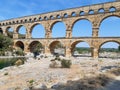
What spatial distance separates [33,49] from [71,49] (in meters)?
14.3

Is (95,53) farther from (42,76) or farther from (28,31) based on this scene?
(42,76)

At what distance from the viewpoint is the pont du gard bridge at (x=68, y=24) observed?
4188 centimetres

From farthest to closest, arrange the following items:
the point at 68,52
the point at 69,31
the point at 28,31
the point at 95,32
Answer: the point at 28,31, the point at 69,31, the point at 68,52, the point at 95,32

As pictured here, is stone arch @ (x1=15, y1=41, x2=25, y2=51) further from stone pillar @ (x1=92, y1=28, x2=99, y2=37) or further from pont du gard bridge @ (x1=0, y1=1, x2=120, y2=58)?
stone pillar @ (x1=92, y1=28, x2=99, y2=37)

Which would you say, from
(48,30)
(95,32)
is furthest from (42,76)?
(48,30)

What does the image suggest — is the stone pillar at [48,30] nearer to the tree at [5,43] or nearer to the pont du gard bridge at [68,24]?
the pont du gard bridge at [68,24]

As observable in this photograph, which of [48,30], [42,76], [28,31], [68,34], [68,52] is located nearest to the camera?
[42,76]

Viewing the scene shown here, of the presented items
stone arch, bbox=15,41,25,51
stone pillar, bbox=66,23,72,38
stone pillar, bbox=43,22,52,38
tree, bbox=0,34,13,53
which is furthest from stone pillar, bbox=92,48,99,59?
stone arch, bbox=15,41,25,51

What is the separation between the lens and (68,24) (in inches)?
1875

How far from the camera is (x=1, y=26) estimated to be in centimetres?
6569

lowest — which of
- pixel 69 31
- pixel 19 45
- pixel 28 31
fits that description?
pixel 19 45

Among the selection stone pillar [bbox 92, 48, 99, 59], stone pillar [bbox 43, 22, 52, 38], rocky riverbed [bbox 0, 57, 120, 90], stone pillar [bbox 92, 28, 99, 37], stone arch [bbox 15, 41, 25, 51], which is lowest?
rocky riverbed [bbox 0, 57, 120, 90]

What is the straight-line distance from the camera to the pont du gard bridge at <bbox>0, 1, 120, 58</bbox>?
41.9m

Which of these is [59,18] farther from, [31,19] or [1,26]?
[1,26]
